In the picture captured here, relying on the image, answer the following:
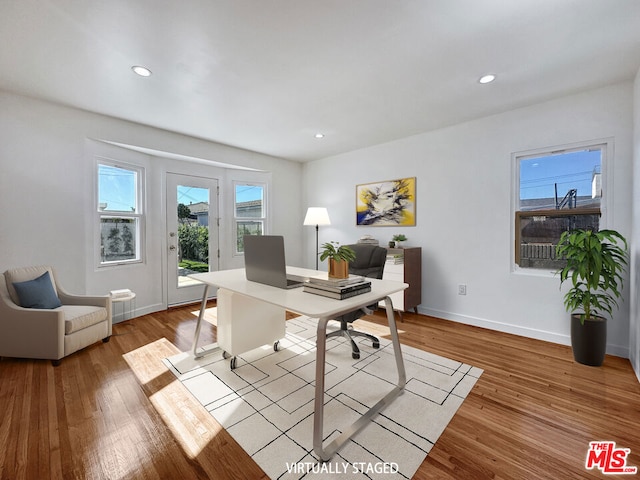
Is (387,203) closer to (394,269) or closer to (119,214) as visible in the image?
(394,269)

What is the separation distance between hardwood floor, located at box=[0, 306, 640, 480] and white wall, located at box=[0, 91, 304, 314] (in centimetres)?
107

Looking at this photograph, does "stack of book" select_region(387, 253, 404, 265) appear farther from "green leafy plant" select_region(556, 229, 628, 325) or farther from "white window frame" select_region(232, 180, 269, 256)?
"white window frame" select_region(232, 180, 269, 256)

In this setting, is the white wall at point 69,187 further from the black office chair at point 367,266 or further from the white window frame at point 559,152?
the white window frame at point 559,152

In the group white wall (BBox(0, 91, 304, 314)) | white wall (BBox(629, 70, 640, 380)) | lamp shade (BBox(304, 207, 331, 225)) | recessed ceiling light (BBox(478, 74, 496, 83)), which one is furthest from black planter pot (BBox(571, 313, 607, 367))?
white wall (BBox(0, 91, 304, 314))

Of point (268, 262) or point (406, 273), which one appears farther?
point (406, 273)

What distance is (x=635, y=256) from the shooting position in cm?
232

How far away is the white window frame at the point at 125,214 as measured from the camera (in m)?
3.38

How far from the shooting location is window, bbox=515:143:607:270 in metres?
2.75

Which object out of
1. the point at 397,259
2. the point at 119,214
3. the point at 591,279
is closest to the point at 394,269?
the point at 397,259

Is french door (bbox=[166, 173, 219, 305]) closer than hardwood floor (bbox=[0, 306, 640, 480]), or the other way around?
hardwood floor (bbox=[0, 306, 640, 480])

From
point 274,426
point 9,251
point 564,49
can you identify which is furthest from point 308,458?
point 9,251

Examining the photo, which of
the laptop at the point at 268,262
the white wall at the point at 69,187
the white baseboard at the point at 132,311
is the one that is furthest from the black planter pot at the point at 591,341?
the white baseboard at the point at 132,311

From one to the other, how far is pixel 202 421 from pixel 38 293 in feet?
6.90

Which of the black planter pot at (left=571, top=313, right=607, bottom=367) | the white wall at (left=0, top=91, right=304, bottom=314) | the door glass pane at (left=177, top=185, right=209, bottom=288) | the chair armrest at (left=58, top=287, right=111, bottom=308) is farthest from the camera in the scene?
the door glass pane at (left=177, top=185, right=209, bottom=288)
